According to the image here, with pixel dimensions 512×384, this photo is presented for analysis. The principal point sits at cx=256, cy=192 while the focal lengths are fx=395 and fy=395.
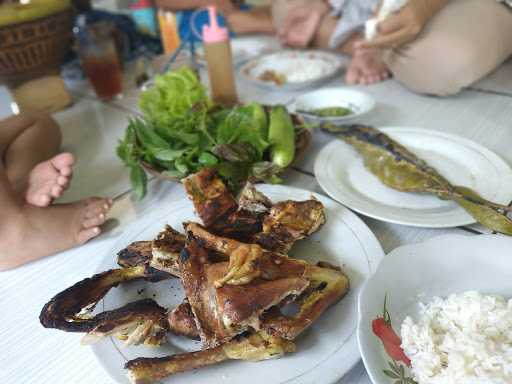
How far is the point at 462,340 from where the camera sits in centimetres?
47

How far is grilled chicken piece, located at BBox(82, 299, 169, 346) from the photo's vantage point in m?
0.54

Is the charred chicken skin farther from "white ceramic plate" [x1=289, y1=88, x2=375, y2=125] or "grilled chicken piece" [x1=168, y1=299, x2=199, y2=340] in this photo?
"white ceramic plate" [x1=289, y1=88, x2=375, y2=125]

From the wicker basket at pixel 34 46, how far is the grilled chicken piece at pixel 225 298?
1100 millimetres

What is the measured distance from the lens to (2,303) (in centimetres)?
75

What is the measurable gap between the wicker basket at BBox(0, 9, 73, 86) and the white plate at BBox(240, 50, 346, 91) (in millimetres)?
650

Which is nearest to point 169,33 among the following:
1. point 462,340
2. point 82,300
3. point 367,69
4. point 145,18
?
point 145,18

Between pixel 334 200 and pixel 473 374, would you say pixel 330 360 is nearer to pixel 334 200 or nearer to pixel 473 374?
pixel 473 374

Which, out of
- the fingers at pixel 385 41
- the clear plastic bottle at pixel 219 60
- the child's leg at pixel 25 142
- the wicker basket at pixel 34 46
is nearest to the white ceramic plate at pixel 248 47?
the clear plastic bottle at pixel 219 60

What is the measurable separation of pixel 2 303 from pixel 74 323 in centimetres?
29

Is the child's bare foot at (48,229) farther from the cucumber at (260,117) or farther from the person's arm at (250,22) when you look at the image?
the person's arm at (250,22)

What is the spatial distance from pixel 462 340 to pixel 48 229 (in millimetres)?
767

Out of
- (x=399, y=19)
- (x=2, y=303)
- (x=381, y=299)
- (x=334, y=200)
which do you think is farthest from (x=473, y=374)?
(x=399, y=19)

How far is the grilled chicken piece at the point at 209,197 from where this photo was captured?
28.9 inches

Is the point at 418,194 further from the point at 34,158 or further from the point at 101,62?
the point at 101,62
